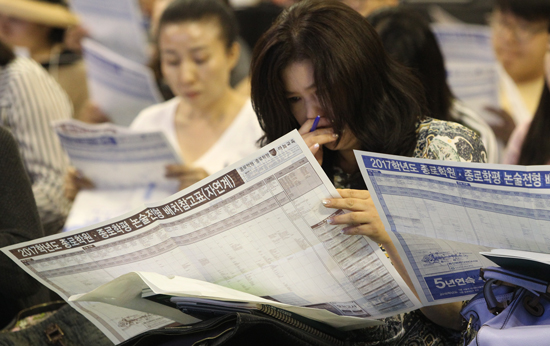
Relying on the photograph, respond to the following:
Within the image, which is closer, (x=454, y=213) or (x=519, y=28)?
(x=454, y=213)

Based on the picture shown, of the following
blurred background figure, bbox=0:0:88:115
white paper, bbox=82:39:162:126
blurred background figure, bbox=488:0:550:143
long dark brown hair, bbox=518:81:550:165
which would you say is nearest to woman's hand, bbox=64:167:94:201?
white paper, bbox=82:39:162:126

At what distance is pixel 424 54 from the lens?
1.89 metres

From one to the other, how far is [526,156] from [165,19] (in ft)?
4.51

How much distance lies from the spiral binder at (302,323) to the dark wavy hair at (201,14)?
4.86 feet

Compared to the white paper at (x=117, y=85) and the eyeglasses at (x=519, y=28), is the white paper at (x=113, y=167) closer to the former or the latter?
the white paper at (x=117, y=85)

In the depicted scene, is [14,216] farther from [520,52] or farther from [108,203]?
[520,52]

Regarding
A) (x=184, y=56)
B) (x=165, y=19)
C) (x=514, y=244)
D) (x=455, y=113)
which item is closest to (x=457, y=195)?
(x=514, y=244)

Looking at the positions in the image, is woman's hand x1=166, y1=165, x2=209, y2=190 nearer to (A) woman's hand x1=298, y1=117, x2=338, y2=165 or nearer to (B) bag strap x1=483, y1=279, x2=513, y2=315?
(A) woman's hand x1=298, y1=117, x2=338, y2=165

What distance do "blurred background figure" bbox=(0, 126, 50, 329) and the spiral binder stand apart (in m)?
0.60

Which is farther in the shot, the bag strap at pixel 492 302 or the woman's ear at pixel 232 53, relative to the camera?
the woman's ear at pixel 232 53

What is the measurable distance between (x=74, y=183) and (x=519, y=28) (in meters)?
1.93

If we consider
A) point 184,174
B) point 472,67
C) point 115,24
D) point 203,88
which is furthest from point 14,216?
point 472,67

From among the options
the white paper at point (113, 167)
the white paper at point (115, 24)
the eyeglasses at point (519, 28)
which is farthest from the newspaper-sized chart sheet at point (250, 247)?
the eyeglasses at point (519, 28)

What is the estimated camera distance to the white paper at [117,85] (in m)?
2.42
